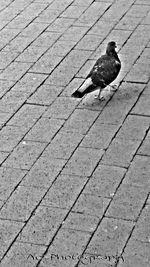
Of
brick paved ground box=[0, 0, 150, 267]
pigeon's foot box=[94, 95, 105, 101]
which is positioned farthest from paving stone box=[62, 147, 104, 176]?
pigeon's foot box=[94, 95, 105, 101]

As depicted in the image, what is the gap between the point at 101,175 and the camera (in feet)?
22.0

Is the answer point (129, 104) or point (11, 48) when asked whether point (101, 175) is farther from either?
point (11, 48)

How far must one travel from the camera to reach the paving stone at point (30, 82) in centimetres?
846

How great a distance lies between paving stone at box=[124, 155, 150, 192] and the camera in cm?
654

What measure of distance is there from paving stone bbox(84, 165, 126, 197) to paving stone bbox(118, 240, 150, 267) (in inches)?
31.2

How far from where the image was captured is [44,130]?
756cm

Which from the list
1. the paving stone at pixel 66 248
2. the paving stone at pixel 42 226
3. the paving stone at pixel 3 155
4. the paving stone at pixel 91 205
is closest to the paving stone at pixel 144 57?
the paving stone at pixel 3 155

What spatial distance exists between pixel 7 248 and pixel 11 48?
4418 millimetres

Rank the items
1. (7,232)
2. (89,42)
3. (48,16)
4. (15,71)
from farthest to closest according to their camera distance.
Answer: (48,16) < (89,42) < (15,71) < (7,232)

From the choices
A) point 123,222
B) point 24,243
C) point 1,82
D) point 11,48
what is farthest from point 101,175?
point 11,48

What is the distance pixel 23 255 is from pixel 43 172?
1.30 meters

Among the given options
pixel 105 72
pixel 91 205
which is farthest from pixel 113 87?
pixel 91 205

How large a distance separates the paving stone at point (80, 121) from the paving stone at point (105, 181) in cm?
83

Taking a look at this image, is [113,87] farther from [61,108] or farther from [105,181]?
[105,181]
